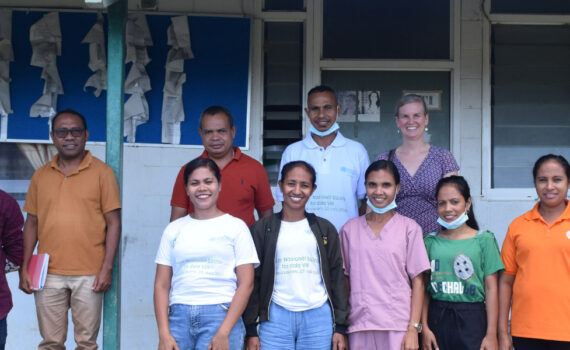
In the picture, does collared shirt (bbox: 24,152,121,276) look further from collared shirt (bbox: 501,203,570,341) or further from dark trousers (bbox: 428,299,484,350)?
collared shirt (bbox: 501,203,570,341)

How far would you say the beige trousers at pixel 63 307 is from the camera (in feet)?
12.4

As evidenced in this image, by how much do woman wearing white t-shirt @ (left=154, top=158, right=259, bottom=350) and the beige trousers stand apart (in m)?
0.74

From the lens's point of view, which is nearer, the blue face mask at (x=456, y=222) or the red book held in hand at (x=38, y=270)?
the blue face mask at (x=456, y=222)

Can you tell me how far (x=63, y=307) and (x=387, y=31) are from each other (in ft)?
10.6

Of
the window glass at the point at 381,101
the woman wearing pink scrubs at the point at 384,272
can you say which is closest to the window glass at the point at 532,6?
the window glass at the point at 381,101

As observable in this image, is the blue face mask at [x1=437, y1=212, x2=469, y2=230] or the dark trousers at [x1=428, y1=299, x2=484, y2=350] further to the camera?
the blue face mask at [x1=437, y1=212, x2=469, y2=230]

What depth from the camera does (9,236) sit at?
12.4ft

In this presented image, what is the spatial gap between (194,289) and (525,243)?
1.71 m

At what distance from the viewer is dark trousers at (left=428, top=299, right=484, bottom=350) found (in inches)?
130

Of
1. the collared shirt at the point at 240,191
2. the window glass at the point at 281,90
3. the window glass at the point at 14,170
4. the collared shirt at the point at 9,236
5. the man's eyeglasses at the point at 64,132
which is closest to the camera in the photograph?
the collared shirt at the point at 9,236

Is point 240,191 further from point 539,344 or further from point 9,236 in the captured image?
point 539,344

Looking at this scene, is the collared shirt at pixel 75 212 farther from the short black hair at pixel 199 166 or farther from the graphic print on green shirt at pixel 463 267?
the graphic print on green shirt at pixel 463 267

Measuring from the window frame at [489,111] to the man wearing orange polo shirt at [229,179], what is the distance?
207 centimetres

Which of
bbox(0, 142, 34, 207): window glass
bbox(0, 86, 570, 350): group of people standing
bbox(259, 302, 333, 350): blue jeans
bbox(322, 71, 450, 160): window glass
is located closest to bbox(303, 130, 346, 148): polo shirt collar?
bbox(0, 86, 570, 350): group of people standing
